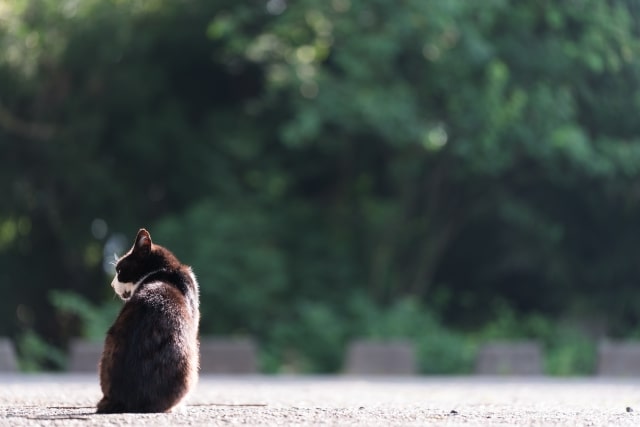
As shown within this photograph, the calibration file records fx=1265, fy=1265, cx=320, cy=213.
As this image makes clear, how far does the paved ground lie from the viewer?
9.69 metres

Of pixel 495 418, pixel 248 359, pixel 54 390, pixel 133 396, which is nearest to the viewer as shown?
pixel 133 396

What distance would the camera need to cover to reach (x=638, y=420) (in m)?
10.6

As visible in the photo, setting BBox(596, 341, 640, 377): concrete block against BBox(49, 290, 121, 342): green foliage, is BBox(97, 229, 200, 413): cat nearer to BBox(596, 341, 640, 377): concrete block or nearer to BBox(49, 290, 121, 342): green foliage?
BBox(596, 341, 640, 377): concrete block

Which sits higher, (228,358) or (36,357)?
(36,357)

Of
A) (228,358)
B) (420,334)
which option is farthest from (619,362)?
(228,358)

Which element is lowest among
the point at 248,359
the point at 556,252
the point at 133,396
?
the point at 133,396

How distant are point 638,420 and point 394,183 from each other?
17885 mm

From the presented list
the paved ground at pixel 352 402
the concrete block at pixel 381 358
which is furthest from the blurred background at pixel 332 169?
the paved ground at pixel 352 402

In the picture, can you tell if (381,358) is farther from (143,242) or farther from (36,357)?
(143,242)

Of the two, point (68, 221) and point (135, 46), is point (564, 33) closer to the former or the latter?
point (135, 46)

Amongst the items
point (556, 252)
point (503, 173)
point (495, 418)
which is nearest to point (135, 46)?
point (503, 173)

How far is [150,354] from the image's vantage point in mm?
9375

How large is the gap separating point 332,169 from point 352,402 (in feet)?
53.3

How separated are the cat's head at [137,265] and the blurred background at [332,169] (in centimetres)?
1372
